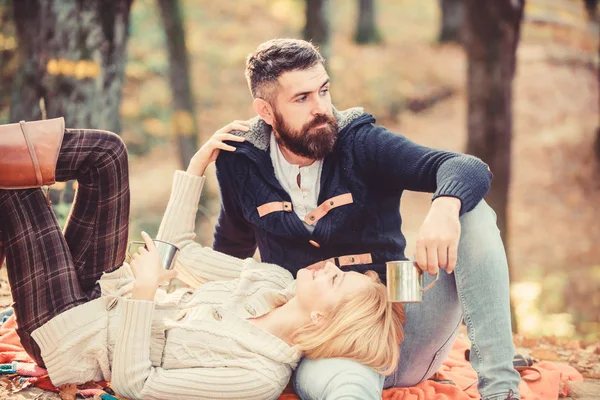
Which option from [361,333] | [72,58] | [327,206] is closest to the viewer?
[361,333]

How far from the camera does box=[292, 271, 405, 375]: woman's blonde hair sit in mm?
2752

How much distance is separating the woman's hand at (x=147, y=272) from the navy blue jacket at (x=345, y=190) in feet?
2.08

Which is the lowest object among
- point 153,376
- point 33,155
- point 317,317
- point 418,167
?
point 153,376

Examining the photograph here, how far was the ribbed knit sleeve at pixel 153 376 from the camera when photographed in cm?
266

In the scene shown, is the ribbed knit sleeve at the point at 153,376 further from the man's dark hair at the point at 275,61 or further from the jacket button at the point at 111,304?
the man's dark hair at the point at 275,61

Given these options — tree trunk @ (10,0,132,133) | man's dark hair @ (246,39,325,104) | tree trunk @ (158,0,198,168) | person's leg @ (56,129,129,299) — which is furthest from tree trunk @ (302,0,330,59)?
person's leg @ (56,129,129,299)

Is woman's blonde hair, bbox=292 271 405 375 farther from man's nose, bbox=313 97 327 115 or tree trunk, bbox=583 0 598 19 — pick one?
tree trunk, bbox=583 0 598 19

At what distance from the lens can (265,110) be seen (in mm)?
3434

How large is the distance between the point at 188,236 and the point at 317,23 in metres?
5.46

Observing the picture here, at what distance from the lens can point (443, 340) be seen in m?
2.96

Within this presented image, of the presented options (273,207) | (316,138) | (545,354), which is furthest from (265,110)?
(545,354)

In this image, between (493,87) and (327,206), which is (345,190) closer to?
(327,206)

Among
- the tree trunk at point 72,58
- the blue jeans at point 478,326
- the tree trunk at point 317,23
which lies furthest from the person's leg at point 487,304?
the tree trunk at point 317,23

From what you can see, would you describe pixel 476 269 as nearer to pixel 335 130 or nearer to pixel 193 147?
pixel 335 130
